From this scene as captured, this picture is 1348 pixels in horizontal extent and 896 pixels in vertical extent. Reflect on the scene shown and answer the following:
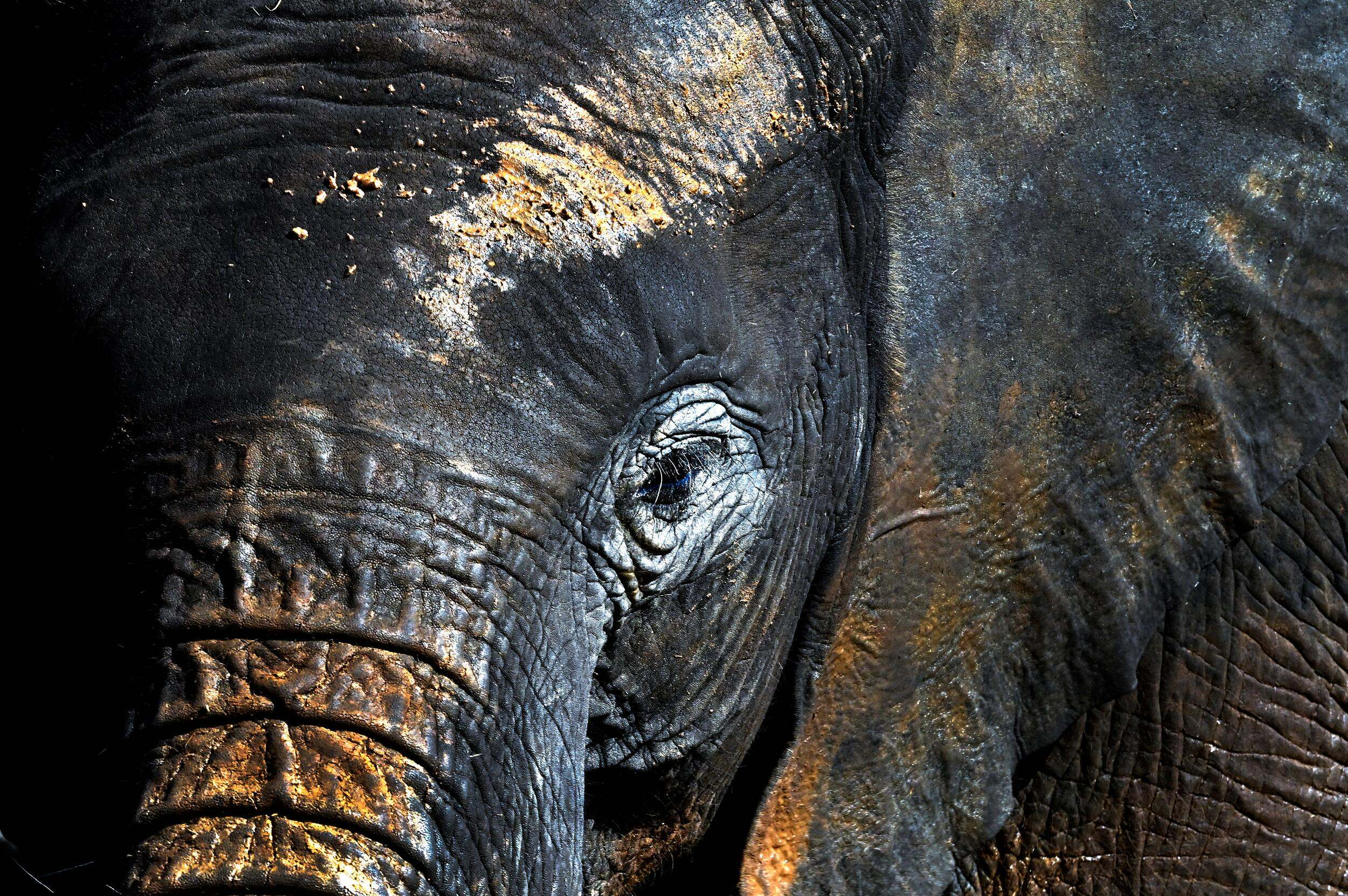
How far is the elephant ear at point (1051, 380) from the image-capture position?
2.13 m

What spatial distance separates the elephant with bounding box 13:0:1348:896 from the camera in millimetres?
1569

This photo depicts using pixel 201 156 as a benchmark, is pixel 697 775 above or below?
below

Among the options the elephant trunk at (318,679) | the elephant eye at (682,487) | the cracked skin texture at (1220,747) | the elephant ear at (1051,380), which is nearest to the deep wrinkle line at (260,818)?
the elephant trunk at (318,679)

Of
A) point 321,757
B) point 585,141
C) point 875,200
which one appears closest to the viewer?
point 321,757

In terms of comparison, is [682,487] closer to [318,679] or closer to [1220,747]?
[318,679]

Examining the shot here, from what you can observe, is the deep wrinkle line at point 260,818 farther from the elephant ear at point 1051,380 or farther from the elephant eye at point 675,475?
the elephant ear at point 1051,380

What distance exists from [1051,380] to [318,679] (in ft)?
3.91

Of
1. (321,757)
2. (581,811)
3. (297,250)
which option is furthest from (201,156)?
(581,811)

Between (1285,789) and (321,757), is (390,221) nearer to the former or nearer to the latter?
(321,757)

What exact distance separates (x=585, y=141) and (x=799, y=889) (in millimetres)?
1181

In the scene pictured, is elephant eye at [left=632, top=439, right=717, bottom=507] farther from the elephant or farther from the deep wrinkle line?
the deep wrinkle line

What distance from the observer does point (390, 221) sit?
1.66m

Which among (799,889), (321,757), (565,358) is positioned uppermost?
(565,358)

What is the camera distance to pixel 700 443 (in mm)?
1931
